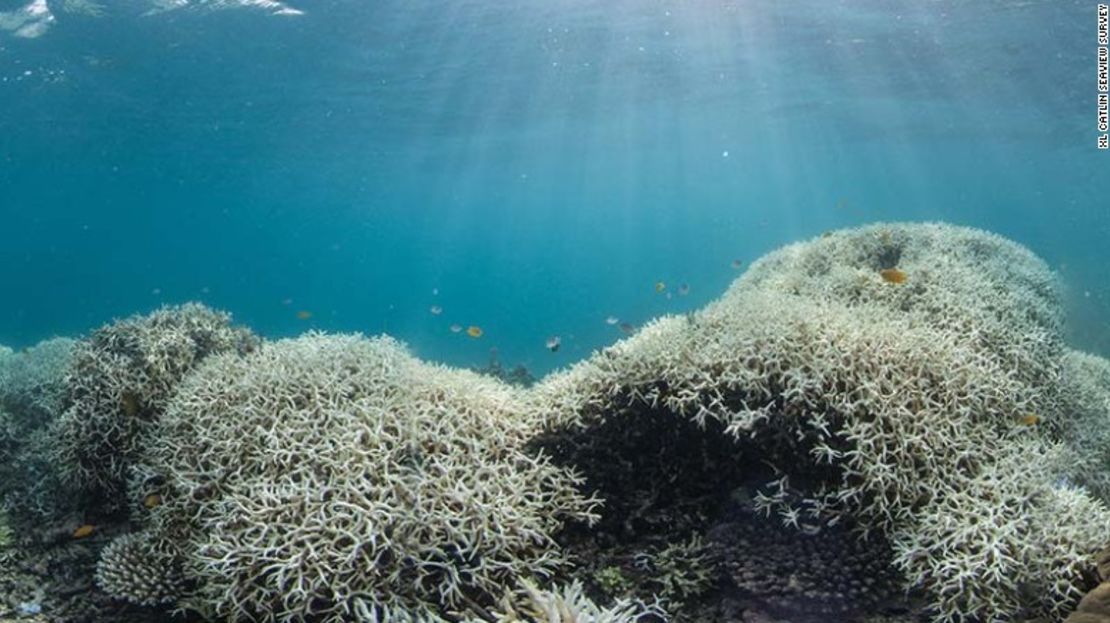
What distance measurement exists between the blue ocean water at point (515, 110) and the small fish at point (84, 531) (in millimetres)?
11526

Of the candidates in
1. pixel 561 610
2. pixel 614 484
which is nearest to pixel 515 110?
pixel 614 484

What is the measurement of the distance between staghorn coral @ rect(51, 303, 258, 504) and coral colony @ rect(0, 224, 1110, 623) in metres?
0.04

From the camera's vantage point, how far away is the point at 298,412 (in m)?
5.56

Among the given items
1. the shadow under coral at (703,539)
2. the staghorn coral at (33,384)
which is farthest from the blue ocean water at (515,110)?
the shadow under coral at (703,539)

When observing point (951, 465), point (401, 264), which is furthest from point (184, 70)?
point (401, 264)

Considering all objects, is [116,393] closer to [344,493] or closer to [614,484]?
[344,493]

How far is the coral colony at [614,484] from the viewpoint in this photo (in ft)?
15.2

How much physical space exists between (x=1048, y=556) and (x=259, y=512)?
517 centimetres

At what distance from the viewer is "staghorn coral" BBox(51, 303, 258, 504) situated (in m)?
6.89

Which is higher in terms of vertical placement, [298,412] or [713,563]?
[298,412]

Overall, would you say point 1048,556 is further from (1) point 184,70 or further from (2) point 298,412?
(1) point 184,70

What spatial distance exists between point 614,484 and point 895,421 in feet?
6.96

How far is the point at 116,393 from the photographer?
7008 mm

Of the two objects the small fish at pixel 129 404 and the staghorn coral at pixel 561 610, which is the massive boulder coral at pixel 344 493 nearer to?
the staghorn coral at pixel 561 610
